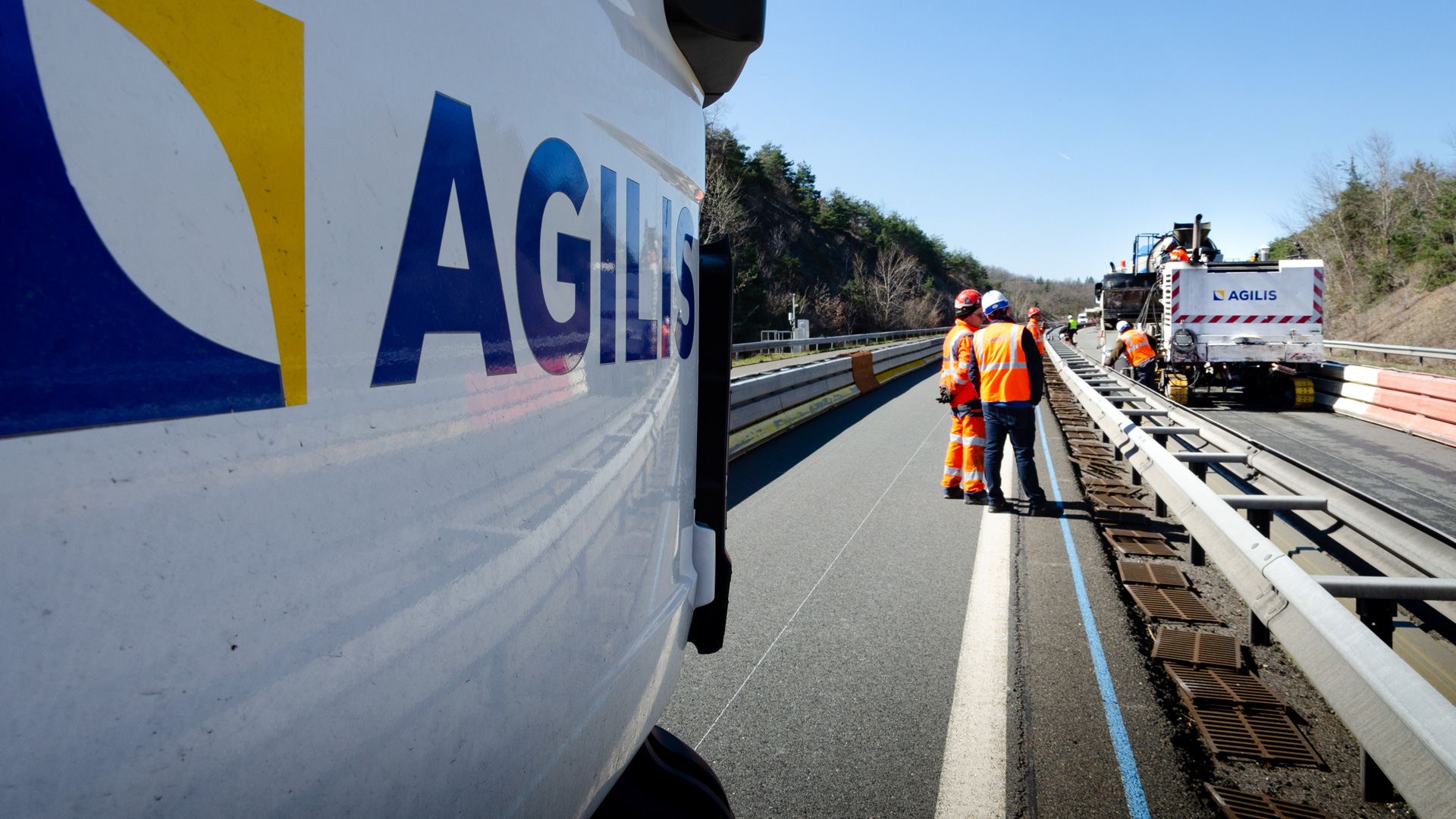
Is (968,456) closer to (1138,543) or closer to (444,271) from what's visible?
(1138,543)

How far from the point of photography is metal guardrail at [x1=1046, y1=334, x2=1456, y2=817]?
2.05 metres

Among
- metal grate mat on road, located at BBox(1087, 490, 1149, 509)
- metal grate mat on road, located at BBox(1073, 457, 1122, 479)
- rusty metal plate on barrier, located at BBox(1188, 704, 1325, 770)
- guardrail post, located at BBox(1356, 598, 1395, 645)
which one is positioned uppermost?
guardrail post, located at BBox(1356, 598, 1395, 645)

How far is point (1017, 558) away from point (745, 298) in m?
39.9

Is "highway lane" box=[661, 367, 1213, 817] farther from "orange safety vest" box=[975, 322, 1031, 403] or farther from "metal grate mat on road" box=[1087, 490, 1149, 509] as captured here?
"orange safety vest" box=[975, 322, 1031, 403]

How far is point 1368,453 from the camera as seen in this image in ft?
32.8

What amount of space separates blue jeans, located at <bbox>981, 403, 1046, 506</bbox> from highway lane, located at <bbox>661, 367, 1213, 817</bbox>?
12.4 inches

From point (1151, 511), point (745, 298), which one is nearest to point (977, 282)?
point (745, 298)

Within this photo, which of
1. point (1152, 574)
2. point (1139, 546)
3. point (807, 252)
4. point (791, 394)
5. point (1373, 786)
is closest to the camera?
point (1373, 786)

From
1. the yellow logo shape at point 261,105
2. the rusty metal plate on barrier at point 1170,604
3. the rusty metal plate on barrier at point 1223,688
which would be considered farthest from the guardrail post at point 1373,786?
the yellow logo shape at point 261,105

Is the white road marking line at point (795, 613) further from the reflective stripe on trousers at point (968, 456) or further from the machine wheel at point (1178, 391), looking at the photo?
the machine wheel at point (1178, 391)

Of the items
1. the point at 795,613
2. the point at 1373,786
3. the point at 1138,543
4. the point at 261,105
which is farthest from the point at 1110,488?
the point at 261,105

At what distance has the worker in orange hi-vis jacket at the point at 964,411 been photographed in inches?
283

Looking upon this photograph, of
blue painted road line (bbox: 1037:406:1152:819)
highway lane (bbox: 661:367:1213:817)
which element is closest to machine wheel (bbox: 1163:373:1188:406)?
highway lane (bbox: 661:367:1213:817)

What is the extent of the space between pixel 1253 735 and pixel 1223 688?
367 millimetres
